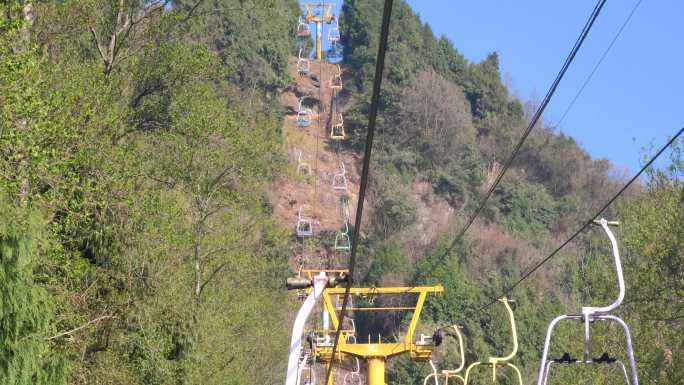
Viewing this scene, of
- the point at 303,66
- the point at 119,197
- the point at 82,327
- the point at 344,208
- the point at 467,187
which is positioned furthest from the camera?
the point at 303,66

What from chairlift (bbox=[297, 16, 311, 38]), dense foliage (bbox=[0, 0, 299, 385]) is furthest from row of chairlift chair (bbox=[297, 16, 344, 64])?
dense foliage (bbox=[0, 0, 299, 385])

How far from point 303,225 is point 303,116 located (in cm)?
1600

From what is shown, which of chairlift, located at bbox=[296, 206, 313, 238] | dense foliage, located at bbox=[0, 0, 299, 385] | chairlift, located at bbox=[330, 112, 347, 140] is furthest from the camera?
chairlift, located at bbox=[330, 112, 347, 140]

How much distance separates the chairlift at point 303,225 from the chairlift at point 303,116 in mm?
8289

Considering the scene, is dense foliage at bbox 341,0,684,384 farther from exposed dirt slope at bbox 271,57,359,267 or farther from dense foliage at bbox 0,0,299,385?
dense foliage at bbox 0,0,299,385

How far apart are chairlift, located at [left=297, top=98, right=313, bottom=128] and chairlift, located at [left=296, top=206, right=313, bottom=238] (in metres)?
8.29

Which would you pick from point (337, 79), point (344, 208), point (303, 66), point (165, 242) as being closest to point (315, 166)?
point (344, 208)

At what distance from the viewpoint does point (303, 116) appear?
107500 mm

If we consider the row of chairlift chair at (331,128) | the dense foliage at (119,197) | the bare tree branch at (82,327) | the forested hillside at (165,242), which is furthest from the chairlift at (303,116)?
the bare tree branch at (82,327)

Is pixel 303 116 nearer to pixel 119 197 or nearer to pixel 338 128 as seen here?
pixel 338 128

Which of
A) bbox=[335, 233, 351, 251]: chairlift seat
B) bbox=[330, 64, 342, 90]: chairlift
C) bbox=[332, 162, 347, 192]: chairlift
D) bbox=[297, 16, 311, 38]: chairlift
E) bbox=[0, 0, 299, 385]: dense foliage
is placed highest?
bbox=[297, 16, 311, 38]: chairlift

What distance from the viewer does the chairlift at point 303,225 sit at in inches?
3605

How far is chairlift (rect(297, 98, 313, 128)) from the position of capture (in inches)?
4067

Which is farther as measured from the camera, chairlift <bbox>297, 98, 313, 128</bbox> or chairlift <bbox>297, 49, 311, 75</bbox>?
chairlift <bbox>297, 49, 311, 75</bbox>
